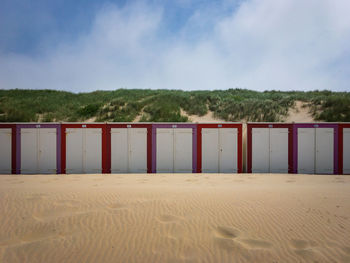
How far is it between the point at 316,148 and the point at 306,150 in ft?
1.22

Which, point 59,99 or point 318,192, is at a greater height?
point 59,99

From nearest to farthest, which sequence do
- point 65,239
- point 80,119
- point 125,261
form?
point 125,261 → point 65,239 → point 80,119

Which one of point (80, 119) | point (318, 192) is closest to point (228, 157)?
point (318, 192)

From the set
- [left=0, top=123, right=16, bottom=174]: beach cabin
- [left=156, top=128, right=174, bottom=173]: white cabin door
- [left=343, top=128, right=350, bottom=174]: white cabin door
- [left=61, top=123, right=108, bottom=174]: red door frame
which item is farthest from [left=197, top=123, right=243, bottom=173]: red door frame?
[left=0, top=123, right=16, bottom=174]: beach cabin

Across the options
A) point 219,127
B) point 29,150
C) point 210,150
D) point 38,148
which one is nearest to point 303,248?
point 210,150

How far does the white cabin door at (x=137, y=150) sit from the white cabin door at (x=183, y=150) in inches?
46.5

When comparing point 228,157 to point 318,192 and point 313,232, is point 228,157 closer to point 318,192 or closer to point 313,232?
point 318,192

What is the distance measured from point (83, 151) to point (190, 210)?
6.17 meters

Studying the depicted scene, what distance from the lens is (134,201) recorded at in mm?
4285

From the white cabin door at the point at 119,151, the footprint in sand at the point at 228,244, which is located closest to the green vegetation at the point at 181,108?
the white cabin door at the point at 119,151

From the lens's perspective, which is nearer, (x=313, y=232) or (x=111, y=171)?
(x=313, y=232)

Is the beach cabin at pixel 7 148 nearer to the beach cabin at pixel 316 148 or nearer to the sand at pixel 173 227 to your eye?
the sand at pixel 173 227

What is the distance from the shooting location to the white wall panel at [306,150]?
8656 mm

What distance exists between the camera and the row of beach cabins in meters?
8.66
